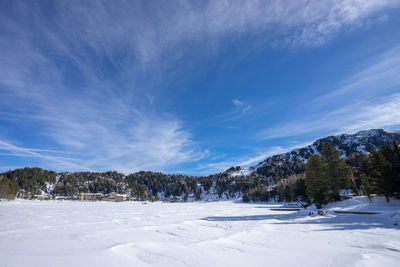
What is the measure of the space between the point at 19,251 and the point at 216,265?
809 cm

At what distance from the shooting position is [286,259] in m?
6.88

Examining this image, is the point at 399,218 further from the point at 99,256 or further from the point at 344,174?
the point at 344,174

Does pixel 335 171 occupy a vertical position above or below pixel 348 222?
above

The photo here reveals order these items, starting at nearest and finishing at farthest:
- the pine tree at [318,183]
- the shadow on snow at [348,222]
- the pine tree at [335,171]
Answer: the shadow on snow at [348,222] < the pine tree at [318,183] < the pine tree at [335,171]

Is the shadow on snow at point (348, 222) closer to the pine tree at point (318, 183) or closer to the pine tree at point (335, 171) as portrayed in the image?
the pine tree at point (318, 183)

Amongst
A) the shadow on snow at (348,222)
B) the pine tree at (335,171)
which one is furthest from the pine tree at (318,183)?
the shadow on snow at (348,222)

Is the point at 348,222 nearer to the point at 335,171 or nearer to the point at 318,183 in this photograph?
the point at 318,183

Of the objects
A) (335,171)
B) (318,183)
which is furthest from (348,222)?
(335,171)

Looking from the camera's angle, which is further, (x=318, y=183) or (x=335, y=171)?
(x=335, y=171)

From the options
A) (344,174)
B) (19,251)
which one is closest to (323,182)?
(344,174)

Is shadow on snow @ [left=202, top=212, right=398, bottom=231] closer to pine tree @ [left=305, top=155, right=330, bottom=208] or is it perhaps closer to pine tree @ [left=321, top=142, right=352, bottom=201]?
pine tree @ [left=305, top=155, right=330, bottom=208]

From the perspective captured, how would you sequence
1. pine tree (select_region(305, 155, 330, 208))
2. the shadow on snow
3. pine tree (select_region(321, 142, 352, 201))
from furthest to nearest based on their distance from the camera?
pine tree (select_region(321, 142, 352, 201)) < pine tree (select_region(305, 155, 330, 208)) < the shadow on snow

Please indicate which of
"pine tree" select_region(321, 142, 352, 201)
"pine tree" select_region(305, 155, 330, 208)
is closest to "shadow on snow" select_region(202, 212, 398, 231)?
"pine tree" select_region(305, 155, 330, 208)

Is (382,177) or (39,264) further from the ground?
(382,177)
